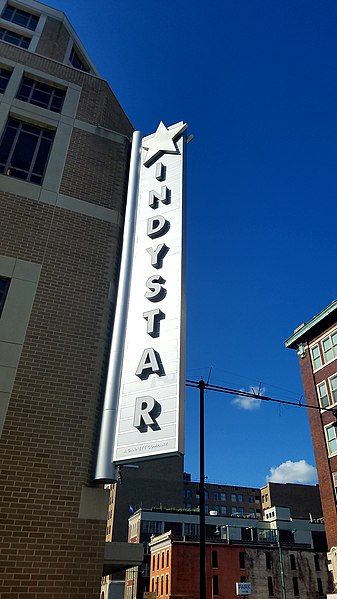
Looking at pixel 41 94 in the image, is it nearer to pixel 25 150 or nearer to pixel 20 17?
pixel 25 150

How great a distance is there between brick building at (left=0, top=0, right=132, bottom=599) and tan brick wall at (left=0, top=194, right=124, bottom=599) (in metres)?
0.02

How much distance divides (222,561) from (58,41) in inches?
2476

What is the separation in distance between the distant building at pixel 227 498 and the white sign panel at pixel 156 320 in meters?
107

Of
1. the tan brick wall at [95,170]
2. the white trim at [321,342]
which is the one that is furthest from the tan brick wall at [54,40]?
the white trim at [321,342]

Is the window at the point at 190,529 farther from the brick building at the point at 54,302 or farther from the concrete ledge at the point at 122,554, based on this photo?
the brick building at the point at 54,302

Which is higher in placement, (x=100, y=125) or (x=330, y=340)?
(x=330, y=340)

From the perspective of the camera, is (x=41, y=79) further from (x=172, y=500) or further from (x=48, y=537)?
(x=172, y=500)

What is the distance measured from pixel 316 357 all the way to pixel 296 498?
247ft

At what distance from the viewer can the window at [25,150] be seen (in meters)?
11.7

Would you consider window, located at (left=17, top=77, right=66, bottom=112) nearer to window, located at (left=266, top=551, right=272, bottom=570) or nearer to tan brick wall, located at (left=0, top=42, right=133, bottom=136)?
tan brick wall, located at (left=0, top=42, right=133, bottom=136)

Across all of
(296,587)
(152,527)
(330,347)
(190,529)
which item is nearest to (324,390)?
(330,347)

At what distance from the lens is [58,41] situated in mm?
15641

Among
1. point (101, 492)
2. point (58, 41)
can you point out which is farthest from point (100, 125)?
point (101, 492)

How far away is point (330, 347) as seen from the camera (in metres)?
35.0
